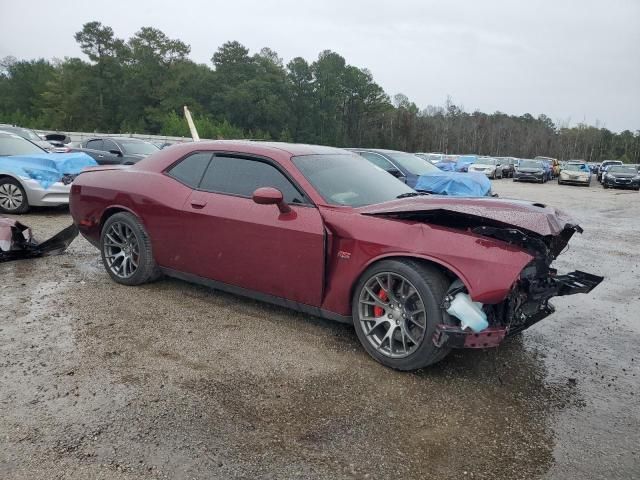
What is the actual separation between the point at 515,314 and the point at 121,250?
12.3 ft

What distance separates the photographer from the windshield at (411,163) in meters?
10.8

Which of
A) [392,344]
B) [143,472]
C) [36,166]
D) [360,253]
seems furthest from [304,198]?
[36,166]

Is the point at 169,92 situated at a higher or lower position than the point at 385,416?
higher

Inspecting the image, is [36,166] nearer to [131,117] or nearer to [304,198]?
[304,198]

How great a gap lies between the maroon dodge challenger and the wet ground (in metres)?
0.35

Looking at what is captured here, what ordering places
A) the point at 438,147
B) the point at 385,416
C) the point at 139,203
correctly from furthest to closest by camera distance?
the point at 438,147 → the point at 139,203 → the point at 385,416

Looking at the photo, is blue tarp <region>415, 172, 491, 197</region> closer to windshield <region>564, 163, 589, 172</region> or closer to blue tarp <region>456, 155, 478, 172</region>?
blue tarp <region>456, 155, 478, 172</region>

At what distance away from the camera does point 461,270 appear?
123 inches

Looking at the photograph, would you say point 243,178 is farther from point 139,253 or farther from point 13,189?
point 13,189

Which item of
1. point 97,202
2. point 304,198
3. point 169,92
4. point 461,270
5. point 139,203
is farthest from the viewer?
point 169,92

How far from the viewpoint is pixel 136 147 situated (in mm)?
14148

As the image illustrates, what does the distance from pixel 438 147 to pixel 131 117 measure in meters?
56.4

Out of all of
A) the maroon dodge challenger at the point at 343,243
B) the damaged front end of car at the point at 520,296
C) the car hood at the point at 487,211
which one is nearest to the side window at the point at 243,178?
the maroon dodge challenger at the point at 343,243

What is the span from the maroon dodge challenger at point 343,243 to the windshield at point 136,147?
9.46 metres
